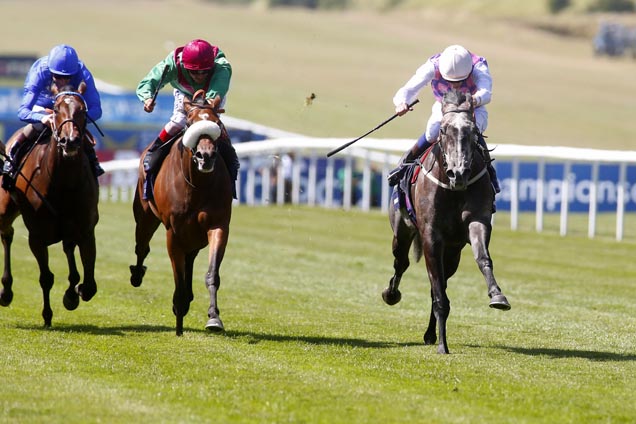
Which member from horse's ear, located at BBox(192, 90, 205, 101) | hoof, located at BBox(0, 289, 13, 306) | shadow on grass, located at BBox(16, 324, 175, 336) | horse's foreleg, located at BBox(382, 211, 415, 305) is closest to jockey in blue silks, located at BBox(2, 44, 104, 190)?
horse's ear, located at BBox(192, 90, 205, 101)

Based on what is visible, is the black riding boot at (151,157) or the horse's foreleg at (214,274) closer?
the horse's foreleg at (214,274)

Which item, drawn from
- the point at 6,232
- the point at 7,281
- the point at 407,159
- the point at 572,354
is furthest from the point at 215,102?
the point at 572,354

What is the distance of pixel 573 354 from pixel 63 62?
4.60m

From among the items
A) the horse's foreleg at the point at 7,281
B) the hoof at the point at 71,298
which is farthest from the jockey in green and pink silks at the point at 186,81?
the horse's foreleg at the point at 7,281

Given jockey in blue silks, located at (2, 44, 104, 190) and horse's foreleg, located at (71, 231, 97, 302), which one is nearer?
jockey in blue silks, located at (2, 44, 104, 190)

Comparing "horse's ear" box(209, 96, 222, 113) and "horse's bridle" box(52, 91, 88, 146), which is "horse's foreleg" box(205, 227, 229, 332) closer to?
"horse's ear" box(209, 96, 222, 113)

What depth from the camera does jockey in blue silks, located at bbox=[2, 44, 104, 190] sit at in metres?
10.6

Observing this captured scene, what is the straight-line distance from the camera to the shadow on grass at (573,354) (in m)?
9.22

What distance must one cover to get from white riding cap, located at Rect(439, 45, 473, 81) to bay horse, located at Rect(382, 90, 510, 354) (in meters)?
0.24

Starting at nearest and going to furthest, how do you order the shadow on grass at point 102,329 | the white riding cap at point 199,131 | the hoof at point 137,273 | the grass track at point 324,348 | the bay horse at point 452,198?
the grass track at point 324,348
the bay horse at point 452,198
the white riding cap at point 199,131
the shadow on grass at point 102,329
the hoof at point 137,273

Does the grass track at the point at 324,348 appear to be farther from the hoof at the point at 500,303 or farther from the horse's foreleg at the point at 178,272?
the hoof at the point at 500,303

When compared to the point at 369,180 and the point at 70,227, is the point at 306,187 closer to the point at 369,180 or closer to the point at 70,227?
the point at 369,180

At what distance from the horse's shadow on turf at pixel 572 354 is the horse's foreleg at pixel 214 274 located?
1.95 metres

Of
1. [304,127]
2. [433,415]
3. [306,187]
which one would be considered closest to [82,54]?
[304,127]
